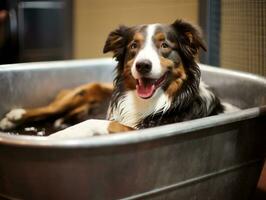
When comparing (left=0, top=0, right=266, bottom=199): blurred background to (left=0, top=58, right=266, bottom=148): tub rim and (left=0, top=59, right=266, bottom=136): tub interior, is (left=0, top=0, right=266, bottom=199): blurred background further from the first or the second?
(left=0, top=58, right=266, bottom=148): tub rim

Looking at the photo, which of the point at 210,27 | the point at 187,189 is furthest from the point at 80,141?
the point at 210,27

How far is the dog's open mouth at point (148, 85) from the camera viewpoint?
84cm

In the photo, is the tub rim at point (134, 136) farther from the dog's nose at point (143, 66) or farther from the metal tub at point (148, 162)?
the dog's nose at point (143, 66)

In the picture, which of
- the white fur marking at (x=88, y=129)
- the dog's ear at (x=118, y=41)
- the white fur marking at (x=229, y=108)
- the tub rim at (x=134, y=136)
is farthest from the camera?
the white fur marking at (x=229, y=108)

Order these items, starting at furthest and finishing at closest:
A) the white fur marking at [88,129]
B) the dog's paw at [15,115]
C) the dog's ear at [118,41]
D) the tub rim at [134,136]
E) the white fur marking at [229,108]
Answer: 1. the dog's paw at [15,115]
2. the white fur marking at [229,108]
3. the dog's ear at [118,41]
4. the white fur marking at [88,129]
5. the tub rim at [134,136]

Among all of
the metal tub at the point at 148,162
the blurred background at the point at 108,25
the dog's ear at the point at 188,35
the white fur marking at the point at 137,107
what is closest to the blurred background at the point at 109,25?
the blurred background at the point at 108,25

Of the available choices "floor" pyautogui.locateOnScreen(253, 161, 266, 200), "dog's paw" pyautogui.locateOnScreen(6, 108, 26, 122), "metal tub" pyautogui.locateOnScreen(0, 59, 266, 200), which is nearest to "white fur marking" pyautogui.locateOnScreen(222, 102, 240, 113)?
"metal tub" pyautogui.locateOnScreen(0, 59, 266, 200)

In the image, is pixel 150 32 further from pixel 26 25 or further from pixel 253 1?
pixel 26 25

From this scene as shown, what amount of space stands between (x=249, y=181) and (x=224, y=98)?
0.32 m

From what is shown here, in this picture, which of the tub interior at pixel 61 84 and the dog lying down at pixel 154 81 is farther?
the tub interior at pixel 61 84

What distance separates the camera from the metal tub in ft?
2.08

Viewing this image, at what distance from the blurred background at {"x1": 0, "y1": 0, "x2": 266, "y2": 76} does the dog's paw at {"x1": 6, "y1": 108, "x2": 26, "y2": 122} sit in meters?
0.34

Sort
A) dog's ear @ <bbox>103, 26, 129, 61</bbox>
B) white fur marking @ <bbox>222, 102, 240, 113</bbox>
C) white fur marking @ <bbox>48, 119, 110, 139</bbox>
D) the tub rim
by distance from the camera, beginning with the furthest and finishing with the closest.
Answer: white fur marking @ <bbox>222, 102, 240, 113</bbox> < dog's ear @ <bbox>103, 26, 129, 61</bbox> < white fur marking @ <bbox>48, 119, 110, 139</bbox> < the tub rim

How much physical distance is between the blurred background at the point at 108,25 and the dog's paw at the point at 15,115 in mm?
344
